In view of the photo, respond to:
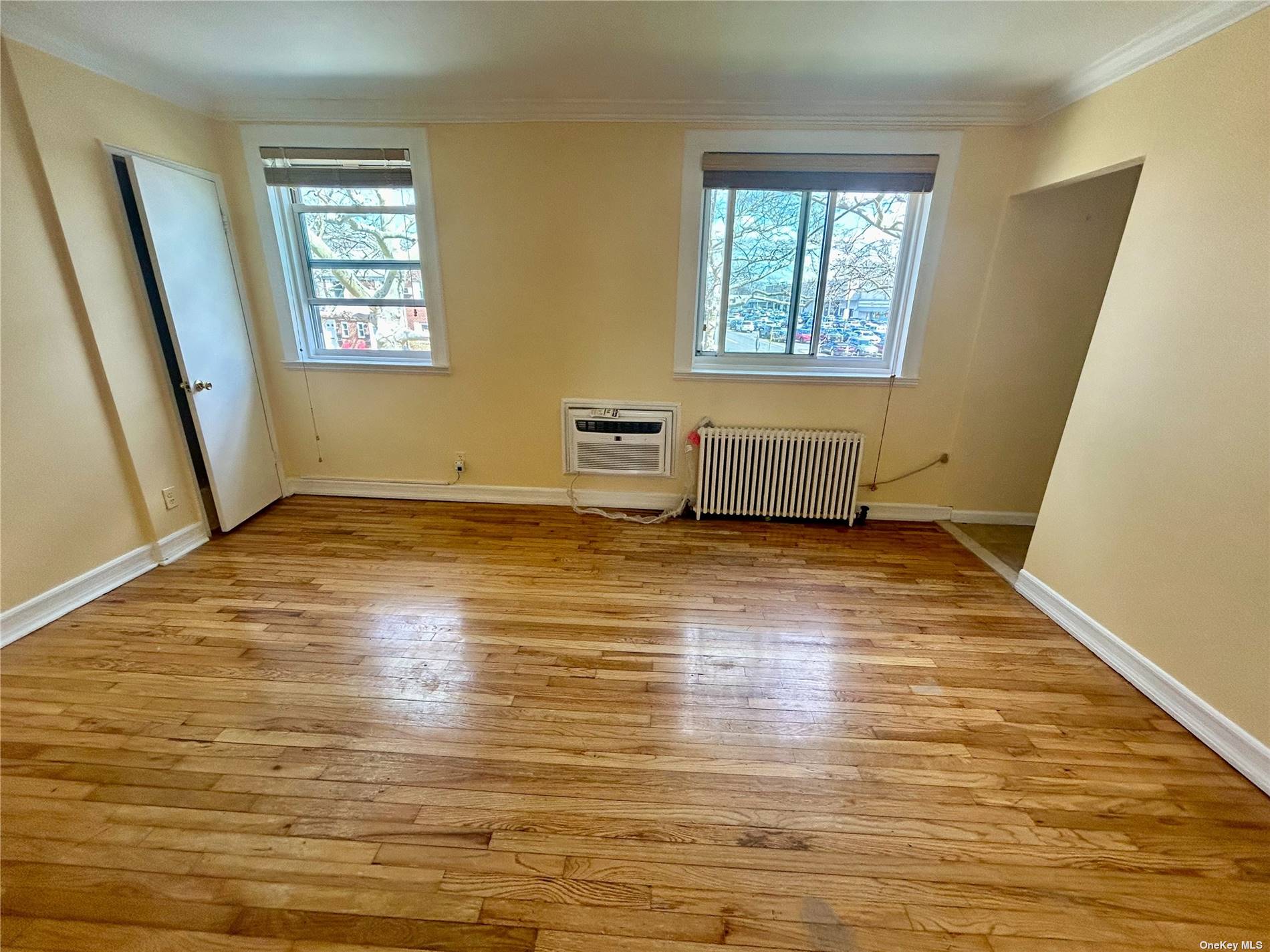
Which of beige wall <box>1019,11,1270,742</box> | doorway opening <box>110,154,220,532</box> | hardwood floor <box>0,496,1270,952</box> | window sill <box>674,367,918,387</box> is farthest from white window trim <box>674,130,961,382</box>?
doorway opening <box>110,154,220,532</box>

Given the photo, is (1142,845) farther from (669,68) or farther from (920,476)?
(669,68)

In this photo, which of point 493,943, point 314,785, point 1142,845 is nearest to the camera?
point 493,943

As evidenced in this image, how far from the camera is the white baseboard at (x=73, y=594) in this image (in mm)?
2105

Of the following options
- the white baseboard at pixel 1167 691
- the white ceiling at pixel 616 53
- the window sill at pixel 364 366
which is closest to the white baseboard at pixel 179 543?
the window sill at pixel 364 366

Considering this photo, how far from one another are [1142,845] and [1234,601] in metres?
0.89

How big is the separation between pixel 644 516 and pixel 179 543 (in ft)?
8.94

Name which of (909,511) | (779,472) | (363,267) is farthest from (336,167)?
(909,511)

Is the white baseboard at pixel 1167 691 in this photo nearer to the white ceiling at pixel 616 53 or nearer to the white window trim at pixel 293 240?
the white ceiling at pixel 616 53

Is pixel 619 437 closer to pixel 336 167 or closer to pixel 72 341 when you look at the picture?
pixel 336 167

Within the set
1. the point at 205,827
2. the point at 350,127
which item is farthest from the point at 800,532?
the point at 350,127

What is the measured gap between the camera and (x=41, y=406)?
218 cm

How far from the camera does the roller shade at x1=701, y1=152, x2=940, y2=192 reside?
2.74 metres

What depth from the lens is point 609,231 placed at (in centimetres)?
298

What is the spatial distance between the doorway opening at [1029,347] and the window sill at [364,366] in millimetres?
3472
